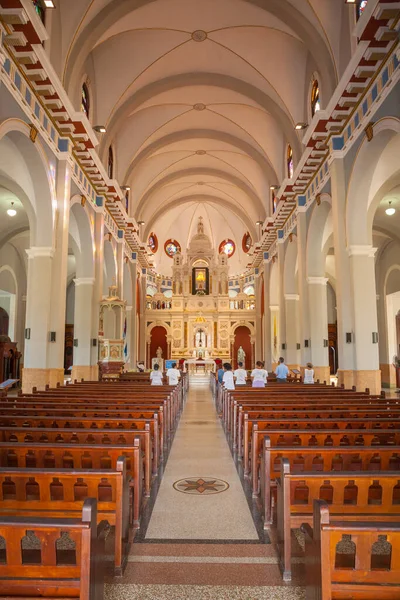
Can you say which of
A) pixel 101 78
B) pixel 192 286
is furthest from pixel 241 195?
pixel 101 78

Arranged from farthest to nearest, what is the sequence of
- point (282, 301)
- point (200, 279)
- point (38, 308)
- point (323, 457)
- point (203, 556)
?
point (200, 279), point (282, 301), point (38, 308), point (323, 457), point (203, 556)

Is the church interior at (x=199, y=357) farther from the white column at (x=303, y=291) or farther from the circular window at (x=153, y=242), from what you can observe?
the circular window at (x=153, y=242)

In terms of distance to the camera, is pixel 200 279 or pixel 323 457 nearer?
pixel 323 457

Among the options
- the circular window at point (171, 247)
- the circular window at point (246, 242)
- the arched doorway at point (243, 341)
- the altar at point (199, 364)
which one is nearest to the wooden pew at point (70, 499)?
the altar at point (199, 364)

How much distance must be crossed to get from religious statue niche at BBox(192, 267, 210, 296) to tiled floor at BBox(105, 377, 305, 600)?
27.9 m

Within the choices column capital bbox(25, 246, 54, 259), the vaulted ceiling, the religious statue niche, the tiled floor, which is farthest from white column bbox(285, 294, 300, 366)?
the religious statue niche

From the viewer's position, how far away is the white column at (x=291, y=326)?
19094mm

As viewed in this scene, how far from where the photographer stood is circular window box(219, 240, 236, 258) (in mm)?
36272

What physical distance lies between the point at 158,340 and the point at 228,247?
9.39 m

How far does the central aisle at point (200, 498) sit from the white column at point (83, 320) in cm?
729

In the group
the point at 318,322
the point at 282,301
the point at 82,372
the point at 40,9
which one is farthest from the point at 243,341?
the point at 40,9

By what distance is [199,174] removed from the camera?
25.9 metres

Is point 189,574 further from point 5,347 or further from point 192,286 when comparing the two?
point 192,286

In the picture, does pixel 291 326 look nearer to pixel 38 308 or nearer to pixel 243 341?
pixel 38 308
